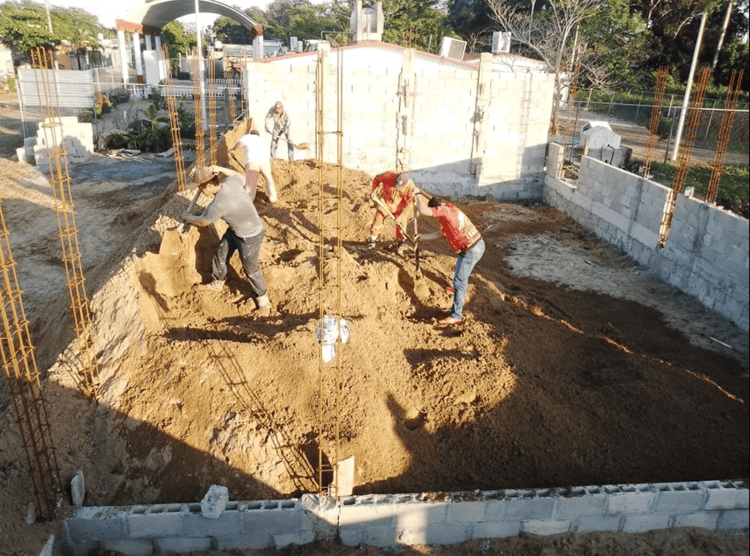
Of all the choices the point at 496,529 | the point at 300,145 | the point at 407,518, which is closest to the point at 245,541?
the point at 407,518

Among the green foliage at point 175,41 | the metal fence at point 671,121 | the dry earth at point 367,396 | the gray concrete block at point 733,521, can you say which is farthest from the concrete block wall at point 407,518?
the green foliage at point 175,41

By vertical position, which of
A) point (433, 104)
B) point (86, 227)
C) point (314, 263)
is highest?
point (433, 104)

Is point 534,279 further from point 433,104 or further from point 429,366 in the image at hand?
point 433,104

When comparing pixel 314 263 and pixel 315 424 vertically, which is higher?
pixel 314 263

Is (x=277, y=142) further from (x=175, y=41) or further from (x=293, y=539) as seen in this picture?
(x=175, y=41)

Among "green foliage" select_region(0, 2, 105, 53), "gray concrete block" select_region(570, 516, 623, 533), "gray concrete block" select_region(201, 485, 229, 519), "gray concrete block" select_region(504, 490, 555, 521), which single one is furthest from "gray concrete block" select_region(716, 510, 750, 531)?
"green foliage" select_region(0, 2, 105, 53)

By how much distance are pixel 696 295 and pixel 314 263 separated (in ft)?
16.8

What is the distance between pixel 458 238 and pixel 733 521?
10.7 feet

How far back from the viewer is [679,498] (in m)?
3.91

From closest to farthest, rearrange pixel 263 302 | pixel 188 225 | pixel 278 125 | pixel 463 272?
pixel 263 302
pixel 463 272
pixel 188 225
pixel 278 125

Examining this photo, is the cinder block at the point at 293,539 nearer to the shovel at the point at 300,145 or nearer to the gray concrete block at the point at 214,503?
the gray concrete block at the point at 214,503

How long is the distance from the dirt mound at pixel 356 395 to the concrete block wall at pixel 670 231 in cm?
74

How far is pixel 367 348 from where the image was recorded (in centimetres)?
499

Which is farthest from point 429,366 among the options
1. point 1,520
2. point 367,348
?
point 1,520
